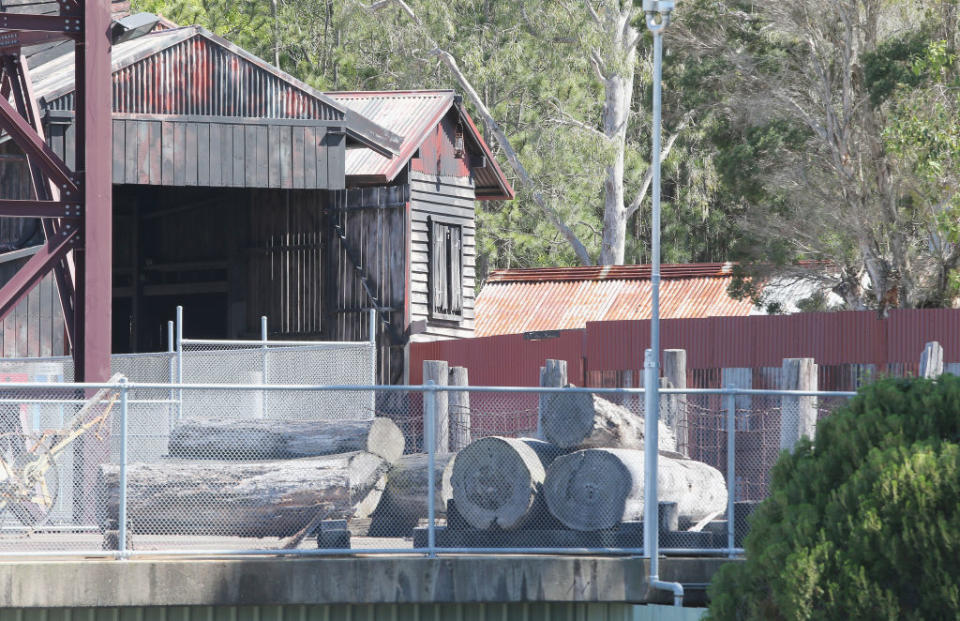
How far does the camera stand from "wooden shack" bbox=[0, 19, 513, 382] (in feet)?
80.9

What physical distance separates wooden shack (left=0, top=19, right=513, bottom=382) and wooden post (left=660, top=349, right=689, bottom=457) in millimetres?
8924

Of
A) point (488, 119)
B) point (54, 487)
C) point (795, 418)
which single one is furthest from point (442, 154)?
point (54, 487)

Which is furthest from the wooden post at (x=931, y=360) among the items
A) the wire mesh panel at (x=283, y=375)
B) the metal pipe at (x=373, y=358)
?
the wire mesh panel at (x=283, y=375)

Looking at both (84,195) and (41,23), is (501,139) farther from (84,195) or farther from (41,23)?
(84,195)

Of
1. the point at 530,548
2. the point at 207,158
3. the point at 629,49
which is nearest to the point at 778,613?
the point at 530,548

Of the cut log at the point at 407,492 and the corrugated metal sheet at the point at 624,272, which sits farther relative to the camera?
the corrugated metal sheet at the point at 624,272

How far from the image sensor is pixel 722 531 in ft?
42.7

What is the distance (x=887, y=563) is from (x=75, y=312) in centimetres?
957

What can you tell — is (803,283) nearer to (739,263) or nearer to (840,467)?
(739,263)

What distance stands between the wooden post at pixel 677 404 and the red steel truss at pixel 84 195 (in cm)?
626

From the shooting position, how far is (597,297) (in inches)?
1563

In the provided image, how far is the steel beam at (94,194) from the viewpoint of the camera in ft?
49.7

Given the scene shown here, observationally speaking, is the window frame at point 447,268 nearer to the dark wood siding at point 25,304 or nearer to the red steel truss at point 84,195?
the dark wood siding at point 25,304

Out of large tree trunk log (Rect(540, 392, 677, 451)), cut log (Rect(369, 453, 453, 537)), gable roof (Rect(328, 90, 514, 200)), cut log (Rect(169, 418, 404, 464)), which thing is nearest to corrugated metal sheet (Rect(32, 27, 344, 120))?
gable roof (Rect(328, 90, 514, 200))
